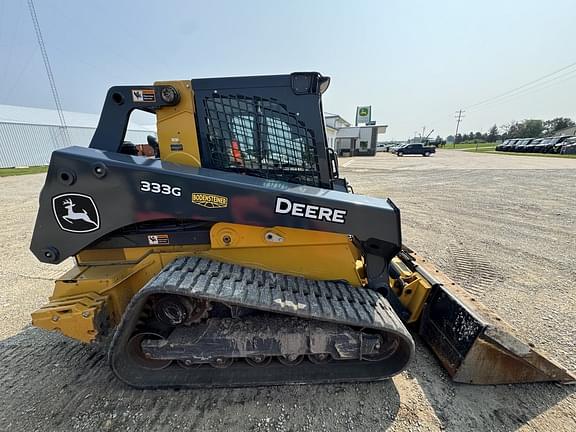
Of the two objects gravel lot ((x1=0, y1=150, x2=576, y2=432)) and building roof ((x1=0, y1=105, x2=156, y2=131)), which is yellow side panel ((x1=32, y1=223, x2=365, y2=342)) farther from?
building roof ((x1=0, y1=105, x2=156, y2=131))

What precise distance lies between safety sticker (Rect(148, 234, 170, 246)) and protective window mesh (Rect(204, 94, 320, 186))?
0.70m

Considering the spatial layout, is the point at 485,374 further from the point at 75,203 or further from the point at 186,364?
the point at 75,203

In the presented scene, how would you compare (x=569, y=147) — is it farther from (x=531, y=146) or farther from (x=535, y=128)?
(x=535, y=128)

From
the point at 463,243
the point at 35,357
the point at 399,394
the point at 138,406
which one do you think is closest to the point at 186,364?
the point at 138,406

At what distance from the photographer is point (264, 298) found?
1875 millimetres

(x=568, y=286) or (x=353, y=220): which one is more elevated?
(x=353, y=220)

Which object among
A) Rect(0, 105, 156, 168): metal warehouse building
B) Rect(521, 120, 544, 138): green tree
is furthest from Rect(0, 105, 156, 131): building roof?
Rect(521, 120, 544, 138): green tree

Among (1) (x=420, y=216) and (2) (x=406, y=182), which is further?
(2) (x=406, y=182)

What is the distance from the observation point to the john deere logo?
Answer: 6.52 feet

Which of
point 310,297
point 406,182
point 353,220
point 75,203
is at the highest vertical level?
point 75,203

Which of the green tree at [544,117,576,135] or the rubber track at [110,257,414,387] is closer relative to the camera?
the rubber track at [110,257,414,387]

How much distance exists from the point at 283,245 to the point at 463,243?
4.35 m

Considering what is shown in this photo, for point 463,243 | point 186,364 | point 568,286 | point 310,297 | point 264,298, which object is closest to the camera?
point 264,298

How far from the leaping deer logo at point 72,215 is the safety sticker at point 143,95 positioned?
91 cm
